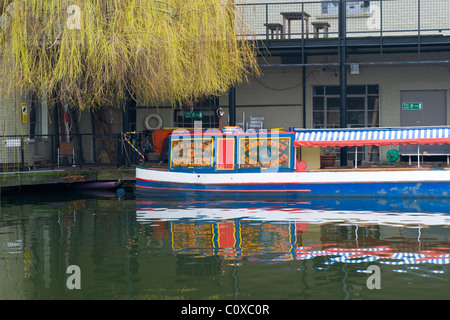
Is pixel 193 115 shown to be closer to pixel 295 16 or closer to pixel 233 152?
pixel 295 16

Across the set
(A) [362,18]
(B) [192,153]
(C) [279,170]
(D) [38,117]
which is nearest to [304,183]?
(C) [279,170]

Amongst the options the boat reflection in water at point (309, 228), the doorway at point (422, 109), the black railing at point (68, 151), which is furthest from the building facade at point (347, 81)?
the boat reflection in water at point (309, 228)

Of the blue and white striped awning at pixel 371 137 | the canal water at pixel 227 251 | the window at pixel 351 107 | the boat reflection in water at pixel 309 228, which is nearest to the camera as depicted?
the canal water at pixel 227 251

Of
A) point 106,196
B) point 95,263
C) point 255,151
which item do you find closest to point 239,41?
point 255,151

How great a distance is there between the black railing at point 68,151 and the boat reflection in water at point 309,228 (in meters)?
3.22

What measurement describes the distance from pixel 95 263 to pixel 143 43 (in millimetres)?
8318

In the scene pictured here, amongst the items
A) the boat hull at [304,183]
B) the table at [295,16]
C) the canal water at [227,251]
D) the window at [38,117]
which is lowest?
the canal water at [227,251]

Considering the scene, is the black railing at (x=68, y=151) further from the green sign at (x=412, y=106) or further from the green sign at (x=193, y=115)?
the green sign at (x=412, y=106)

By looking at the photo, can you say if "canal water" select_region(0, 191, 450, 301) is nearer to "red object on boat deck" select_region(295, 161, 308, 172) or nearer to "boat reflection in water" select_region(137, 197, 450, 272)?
"boat reflection in water" select_region(137, 197, 450, 272)

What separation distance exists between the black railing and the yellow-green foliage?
2711mm

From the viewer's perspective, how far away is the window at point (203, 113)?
25719mm

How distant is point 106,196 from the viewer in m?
20.5

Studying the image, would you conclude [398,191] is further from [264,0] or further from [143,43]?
[264,0]

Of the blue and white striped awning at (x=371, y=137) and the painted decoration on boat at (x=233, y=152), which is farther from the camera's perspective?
the painted decoration on boat at (x=233, y=152)
